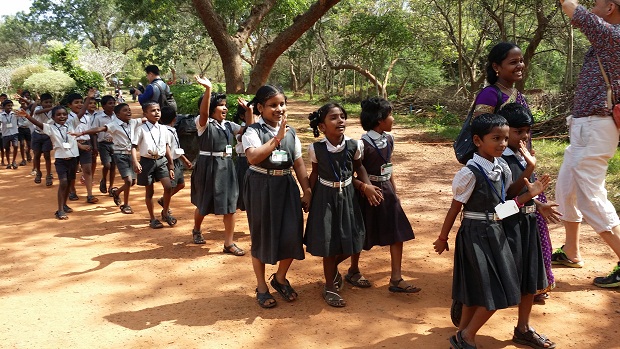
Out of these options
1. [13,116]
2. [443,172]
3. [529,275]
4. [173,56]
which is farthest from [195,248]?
[173,56]

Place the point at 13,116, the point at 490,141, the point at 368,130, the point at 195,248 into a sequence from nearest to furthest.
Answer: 1. the point at 490,141
2. the point at 368,130
3. the point at 195,248
4. the point at 13,116

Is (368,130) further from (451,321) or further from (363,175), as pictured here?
(451,321)

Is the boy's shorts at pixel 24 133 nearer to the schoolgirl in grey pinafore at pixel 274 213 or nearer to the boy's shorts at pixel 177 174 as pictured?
the boy's shorts at pixel 177 174

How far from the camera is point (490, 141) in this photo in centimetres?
288

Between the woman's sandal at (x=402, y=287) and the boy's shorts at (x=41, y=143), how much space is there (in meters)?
7.05

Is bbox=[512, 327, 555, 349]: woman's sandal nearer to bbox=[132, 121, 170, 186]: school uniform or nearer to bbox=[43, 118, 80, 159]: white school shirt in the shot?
bbox=[132, 121, 170, 186]: school uniform

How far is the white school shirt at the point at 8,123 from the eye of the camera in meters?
10.9

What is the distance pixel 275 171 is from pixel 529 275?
184cm

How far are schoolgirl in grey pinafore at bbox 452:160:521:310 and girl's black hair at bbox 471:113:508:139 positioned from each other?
0.61ft

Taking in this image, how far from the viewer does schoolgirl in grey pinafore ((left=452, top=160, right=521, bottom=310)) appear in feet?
9.22

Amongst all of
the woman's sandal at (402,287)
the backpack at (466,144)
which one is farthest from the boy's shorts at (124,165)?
the backpack at (466,144)

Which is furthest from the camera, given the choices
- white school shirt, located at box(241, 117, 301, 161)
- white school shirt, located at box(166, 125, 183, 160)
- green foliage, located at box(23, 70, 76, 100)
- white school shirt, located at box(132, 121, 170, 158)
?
green foliage, located at box(23, 70, 76, 100)

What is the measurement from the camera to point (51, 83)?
20.7 meters

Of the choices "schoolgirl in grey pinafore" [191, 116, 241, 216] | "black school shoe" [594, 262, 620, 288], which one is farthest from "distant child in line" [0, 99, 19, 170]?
"black school shoe" [594, 262, 620, 288]
